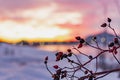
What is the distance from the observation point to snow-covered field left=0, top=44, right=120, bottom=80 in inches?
387

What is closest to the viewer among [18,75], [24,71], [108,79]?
[108,79]

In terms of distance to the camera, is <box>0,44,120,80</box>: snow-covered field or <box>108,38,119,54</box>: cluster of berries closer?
<box>108,38,119,54</box>: cluster of berries

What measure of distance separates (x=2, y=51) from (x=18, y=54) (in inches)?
30.7

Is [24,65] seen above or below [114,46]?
above

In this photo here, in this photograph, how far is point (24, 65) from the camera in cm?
1350

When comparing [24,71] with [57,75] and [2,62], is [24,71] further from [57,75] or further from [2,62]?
[57,75]

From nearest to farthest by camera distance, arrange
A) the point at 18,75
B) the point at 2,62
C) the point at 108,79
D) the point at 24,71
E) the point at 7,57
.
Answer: the point at 108,79
the point at 18,75
the point at 24,71
the point at 2,62
the point at 7,57

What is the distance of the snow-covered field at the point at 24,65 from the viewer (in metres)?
9.82

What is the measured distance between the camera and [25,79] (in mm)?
9297

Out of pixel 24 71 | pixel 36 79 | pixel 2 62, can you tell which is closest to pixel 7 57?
pixel 2 62

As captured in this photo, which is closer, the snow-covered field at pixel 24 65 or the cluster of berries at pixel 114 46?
the cluster of berries at pixel 114 46

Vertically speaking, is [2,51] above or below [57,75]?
above

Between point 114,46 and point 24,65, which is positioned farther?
point 24,65

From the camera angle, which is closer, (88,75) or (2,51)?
(88,75)
